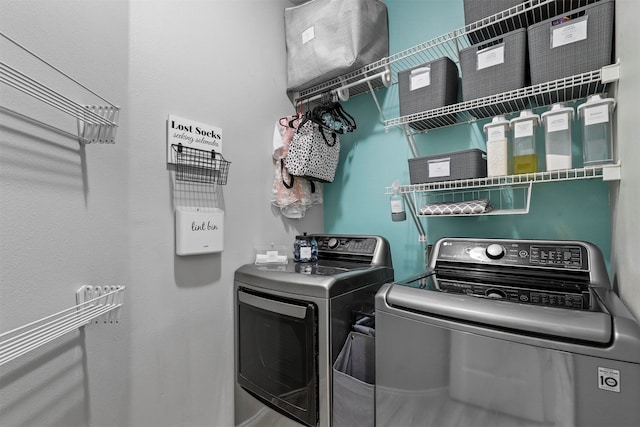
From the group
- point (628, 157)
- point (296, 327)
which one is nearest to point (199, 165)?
point (296, 327)

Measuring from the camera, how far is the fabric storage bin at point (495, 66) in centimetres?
121

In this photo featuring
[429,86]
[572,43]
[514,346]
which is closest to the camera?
[514,346]

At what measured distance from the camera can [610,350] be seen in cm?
68

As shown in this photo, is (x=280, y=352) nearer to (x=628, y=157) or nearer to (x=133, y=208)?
(x=133, y=208)

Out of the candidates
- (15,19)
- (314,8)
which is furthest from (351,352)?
(314,8)

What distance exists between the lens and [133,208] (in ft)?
4.17

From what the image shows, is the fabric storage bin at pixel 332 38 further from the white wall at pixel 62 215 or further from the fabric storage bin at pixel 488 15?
the white wall at pixel 62 215

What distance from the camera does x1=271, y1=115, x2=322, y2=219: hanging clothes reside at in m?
1.89

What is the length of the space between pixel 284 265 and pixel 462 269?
90cm

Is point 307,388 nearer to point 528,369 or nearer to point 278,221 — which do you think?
point 528,369

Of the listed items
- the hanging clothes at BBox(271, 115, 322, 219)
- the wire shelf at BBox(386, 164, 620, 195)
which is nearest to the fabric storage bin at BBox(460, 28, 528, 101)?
the wire shelf at BBox(386, 164, 620, 195)

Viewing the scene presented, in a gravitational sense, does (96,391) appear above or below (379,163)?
below

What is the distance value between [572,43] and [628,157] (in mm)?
500

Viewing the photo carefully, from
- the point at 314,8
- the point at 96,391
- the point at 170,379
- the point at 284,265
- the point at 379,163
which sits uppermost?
the point at 314,8
